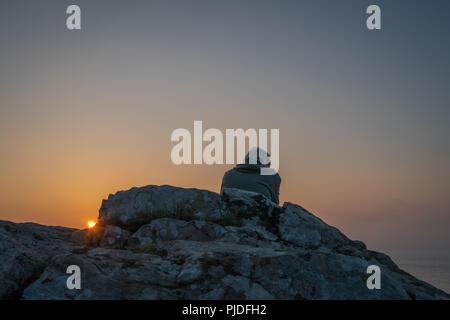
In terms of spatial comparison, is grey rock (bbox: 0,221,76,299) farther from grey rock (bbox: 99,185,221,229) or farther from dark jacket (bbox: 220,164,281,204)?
dark jacket (bbox: 220,164,281,204)

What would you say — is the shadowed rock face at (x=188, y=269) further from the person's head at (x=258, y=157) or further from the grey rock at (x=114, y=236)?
the person's head at (x=258, y=157)

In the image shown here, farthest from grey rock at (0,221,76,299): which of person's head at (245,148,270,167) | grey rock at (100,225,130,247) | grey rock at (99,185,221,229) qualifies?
person's head at (245,148,270,167)

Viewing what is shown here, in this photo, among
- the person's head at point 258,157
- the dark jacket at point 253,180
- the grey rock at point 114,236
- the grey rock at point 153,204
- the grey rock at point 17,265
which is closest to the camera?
the grey rock at point 17,265

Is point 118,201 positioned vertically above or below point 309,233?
above

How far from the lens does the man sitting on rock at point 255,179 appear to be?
13258mm

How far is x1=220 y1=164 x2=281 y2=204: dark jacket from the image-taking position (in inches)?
521

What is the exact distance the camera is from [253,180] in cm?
1334

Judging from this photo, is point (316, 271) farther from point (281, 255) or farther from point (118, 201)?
point (118, 201)

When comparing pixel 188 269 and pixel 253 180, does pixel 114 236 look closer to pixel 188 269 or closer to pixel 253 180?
pixel 188 269

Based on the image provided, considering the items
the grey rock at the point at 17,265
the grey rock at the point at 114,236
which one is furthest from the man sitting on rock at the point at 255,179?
the grey rock at the point at 17,265

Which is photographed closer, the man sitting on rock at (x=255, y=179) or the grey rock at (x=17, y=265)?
the grey rock at (x=17, y=265)
